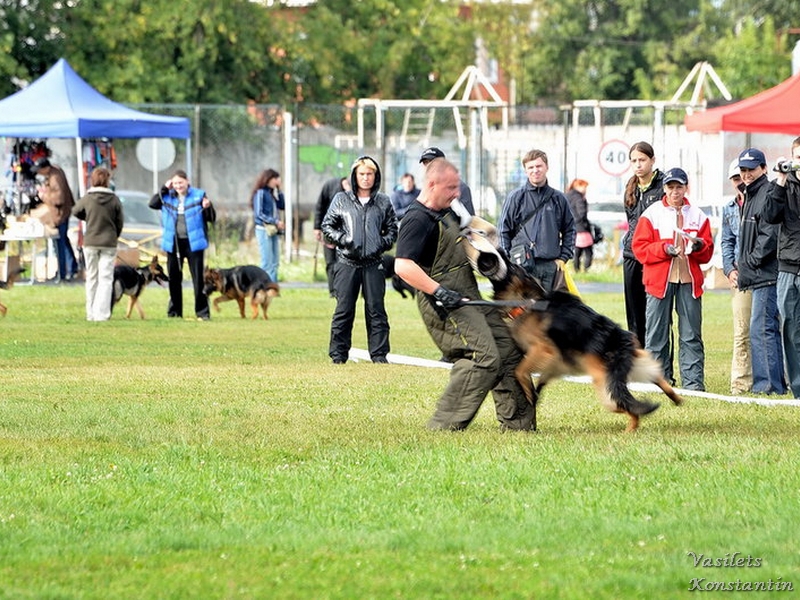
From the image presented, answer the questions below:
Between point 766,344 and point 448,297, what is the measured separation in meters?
3.73

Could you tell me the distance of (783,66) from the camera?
49969 millimetres

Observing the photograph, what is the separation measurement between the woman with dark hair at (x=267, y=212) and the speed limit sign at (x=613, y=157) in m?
8.20

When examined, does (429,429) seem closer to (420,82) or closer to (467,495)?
(467,495)

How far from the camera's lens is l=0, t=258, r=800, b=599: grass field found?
5375 millimetres

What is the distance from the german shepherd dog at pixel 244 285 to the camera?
61.9 ft

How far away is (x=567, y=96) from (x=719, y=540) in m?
61.3

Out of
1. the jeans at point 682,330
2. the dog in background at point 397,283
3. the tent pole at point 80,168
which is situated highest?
the tent pole at point 80,168

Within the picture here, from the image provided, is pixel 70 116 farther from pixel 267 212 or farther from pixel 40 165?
pixel 267 212

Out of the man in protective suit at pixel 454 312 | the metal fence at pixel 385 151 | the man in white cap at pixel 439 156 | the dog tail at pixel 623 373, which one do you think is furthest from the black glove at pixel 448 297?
the metal fence at pixel 385 151

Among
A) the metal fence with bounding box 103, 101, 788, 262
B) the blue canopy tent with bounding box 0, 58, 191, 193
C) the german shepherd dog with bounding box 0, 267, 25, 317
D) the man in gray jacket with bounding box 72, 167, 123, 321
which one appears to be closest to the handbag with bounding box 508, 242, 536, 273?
the man in gray jacket with bounding box 72, 167, 123, 321

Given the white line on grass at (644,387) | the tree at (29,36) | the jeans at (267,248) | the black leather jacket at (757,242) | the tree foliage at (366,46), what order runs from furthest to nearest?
the tree foliage at (366,46)
the tree at (29,36)
the jeans at (267,248)
the black leather jacket at (757,242)
the white line on grass at (644,387)

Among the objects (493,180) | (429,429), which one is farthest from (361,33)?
(429,429)

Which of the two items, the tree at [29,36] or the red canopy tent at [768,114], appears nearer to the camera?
the red canopy tent at [768,114]

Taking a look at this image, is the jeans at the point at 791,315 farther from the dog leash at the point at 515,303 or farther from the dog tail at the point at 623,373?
the dog leash at the point at 515,303
